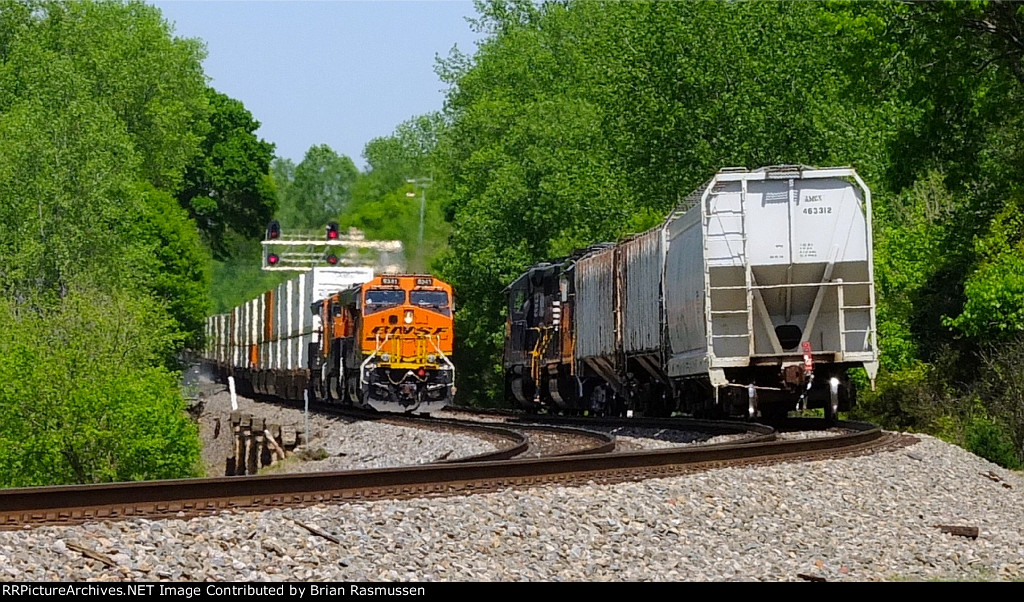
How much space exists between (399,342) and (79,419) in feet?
30.8

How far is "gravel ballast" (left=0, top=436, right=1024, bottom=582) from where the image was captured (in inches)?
345

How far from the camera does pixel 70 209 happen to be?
47.0 metres

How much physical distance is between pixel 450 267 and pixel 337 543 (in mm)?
41673

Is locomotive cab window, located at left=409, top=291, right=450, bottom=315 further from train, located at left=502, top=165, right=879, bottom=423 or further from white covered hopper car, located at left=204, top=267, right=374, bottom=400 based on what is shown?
train, located at left=502, top=165, right=879, bottom=423

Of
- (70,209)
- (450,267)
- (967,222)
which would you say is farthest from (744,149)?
(70,209)

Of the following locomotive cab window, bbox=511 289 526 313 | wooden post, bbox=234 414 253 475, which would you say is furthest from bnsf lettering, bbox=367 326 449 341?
wooden post, bbox=234 414 253 475

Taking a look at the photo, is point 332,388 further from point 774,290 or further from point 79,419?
point 774,290

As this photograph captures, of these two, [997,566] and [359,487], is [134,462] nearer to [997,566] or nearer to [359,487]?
[359,487]

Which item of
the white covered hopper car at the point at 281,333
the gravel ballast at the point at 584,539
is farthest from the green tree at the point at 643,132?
the gravel ballast at the point at 584,539

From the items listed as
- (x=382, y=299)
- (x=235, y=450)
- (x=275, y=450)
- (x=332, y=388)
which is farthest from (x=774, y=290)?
(x=332, y=388)

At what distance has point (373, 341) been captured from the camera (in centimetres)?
3397
